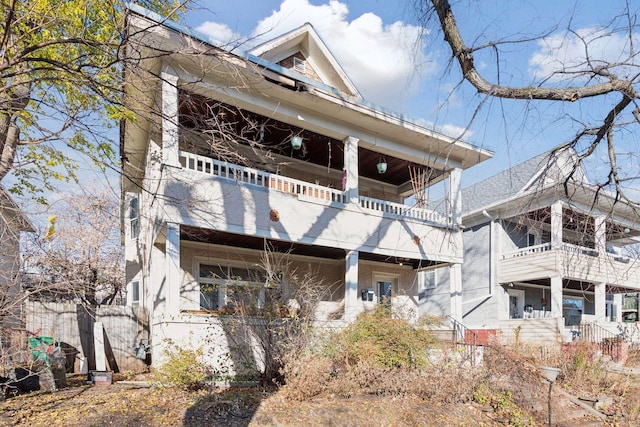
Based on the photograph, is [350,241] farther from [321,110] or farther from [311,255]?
[321,110]

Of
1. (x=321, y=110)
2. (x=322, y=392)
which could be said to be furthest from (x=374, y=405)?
(x=321, y=110)

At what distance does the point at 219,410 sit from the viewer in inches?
228

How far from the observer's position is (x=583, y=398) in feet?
26.0

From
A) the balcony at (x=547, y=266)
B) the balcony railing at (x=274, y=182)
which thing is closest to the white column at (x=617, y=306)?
the balcony at (x=547, y=266)

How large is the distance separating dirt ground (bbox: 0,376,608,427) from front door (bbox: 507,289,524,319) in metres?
11.0

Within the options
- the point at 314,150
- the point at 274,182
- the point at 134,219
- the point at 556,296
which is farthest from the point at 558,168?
the point at 134,219

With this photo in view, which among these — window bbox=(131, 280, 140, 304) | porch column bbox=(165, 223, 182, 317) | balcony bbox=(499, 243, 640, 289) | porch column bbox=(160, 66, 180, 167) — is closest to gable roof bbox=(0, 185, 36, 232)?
porch column bbox=(165, 223, 182, 317)

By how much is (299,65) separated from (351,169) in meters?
3.64

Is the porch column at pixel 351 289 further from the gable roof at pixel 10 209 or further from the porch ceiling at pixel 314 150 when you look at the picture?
the gable roof at pixel 10 209

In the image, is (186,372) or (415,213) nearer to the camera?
(186,372)

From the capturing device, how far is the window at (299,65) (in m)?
11.7

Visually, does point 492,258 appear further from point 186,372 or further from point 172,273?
point 186,372

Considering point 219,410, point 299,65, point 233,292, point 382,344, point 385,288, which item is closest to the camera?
point 219,410

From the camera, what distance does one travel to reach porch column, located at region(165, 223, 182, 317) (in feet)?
26.0
